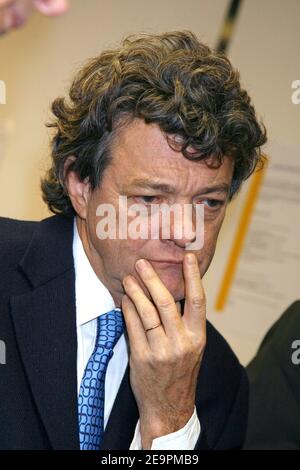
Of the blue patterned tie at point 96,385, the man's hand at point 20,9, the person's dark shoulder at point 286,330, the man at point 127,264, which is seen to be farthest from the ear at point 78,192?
the man's hand at point 20,9

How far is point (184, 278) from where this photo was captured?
1425 millimetres

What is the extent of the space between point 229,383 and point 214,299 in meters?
0.94

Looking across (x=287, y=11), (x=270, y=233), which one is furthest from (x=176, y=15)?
(x=270, y=233)

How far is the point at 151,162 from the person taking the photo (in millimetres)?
1354

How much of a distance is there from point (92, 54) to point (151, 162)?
4.07 ft

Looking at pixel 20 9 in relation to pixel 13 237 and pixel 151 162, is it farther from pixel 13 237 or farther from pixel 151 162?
pixel 13 237

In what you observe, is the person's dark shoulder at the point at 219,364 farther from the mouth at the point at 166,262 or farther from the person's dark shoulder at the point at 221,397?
the mouth at the point at 166,262

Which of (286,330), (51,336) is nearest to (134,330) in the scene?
(51,336)

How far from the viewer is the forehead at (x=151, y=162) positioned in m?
1.35

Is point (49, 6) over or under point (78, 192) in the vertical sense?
over

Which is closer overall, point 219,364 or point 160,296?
point 160,296

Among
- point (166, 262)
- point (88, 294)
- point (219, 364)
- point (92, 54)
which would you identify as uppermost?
point (92, 54)

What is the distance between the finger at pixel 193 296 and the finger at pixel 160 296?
43mm

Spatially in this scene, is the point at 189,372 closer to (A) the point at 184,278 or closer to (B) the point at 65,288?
(A) the point at 184,278
